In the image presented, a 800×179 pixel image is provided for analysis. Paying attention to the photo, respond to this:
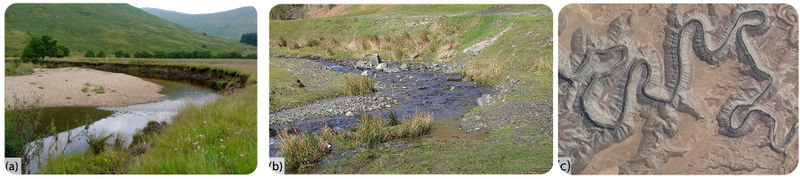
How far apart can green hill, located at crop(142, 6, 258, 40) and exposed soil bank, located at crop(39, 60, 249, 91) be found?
0.49m

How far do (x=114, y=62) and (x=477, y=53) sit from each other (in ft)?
12.5

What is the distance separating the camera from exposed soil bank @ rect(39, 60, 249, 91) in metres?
3.47

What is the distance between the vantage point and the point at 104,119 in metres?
3.78

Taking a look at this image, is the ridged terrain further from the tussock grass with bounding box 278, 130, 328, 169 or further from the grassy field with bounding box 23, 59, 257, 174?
Answer: the grassy field with bounding box 23, 59, 257, 174

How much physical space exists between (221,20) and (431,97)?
2094 millimetres

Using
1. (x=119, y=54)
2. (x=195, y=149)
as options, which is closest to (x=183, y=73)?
(x=119, y=54)

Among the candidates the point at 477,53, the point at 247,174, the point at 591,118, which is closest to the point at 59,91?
the point at 247,174

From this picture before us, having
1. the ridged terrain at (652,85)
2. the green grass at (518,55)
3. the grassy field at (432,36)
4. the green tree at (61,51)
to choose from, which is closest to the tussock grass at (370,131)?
the grassy field at (432,36)

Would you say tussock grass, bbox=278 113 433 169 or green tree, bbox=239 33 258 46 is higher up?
green tree, bbox=239 33 258 46

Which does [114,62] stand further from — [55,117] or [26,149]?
[26,149]

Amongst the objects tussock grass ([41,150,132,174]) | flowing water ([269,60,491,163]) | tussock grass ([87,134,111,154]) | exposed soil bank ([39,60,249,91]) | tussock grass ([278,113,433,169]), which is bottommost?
tussock grass ([41,150,132,174])

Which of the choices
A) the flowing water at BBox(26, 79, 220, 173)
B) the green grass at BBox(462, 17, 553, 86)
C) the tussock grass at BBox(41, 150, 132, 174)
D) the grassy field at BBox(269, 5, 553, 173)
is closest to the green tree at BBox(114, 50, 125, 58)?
the flowing water at BBox(26, 79, 220, 173)

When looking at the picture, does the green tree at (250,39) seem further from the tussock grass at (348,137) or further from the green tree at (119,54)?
the green tree at (119,54)

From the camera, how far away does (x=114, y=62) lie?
3605mm
